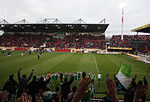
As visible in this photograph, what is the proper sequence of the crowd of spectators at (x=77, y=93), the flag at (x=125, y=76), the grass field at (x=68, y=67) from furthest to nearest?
1. the grass field at (x=68, y=67)
2. the flag at (x=125, y=76)
3. the crowd of spectators at (x=77, y=93)

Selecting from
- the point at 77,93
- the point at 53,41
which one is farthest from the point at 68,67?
the point at 53,41

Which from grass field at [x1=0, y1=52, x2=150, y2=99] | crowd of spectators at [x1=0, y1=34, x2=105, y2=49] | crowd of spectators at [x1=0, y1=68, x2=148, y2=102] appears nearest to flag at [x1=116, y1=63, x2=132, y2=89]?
crowd of spectators at [x1=0, y1=68, x2=148, y2=102]

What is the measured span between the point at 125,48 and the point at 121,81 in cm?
3503

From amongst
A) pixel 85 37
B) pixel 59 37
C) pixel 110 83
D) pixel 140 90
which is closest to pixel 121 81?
pixel 140 90

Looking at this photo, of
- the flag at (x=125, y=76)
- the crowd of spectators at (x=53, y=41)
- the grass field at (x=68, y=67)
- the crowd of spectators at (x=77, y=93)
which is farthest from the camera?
the crowd of spectators at (x=53, y=41)

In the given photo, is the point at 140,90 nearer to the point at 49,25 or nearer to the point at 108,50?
the point at 108,50

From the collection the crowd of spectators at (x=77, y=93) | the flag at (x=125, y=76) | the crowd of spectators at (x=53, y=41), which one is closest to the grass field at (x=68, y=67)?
the flag at (x=125, y=76)

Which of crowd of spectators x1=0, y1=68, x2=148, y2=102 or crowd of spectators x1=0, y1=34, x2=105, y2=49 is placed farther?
crowd of spectators x1=0, y1=34, x2=105, y2=49

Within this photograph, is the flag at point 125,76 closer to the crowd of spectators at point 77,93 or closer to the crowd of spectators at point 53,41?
the crowd of spectators at point 77,93

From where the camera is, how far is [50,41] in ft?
163

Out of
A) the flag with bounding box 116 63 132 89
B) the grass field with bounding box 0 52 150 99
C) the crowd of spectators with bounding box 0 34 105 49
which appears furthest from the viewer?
the crowd of spectators with bounding box 0 34 105 49

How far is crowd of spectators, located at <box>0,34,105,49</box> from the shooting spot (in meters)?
45.5

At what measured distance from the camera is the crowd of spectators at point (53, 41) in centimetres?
4550

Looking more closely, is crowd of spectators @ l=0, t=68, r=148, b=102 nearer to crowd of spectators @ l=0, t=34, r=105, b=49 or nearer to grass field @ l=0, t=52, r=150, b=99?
grass field @ l=0, t=52, r=150, b=99
